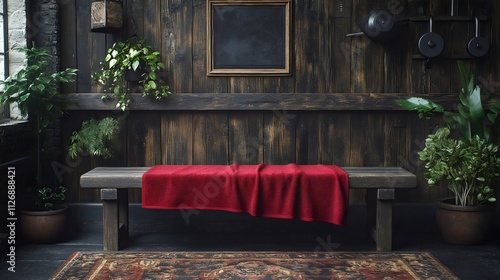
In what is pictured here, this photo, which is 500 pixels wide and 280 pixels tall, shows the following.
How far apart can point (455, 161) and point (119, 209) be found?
2.49 metres

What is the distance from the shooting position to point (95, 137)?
428cm

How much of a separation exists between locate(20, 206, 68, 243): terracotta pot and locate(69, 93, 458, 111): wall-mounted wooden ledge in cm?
84

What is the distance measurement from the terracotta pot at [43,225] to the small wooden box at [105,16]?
4.50ft

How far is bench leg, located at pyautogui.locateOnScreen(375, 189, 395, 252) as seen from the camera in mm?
3973

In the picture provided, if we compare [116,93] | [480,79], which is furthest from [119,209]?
[480,79]

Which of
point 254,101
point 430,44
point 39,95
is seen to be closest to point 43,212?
point 39,95

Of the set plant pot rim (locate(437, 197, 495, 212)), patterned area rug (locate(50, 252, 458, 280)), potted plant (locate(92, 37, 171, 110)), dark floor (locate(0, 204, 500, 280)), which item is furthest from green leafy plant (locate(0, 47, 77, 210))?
plant pot rim (locate(437, 197, 495, 212))

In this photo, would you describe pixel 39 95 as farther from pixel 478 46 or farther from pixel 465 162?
pixel 478 46

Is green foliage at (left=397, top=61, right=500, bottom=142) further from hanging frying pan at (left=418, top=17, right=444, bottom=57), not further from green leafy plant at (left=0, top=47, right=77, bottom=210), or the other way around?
green leafy plant at (left=0, top=47, right=77, bottom=210)

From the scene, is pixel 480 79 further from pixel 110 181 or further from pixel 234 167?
pixel 110 181

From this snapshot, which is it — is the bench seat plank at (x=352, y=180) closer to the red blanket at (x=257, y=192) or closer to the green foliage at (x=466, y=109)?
the red blanket at (x=257, y=192)

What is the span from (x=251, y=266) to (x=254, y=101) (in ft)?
4.43

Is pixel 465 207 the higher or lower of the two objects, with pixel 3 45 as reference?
lower

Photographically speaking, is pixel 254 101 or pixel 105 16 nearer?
pixel 105 16
